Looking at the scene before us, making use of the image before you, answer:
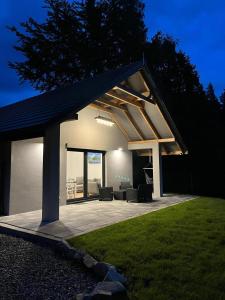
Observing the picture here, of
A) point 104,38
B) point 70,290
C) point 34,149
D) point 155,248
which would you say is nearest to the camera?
point 70,290

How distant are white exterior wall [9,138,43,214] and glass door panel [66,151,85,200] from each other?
157 cm

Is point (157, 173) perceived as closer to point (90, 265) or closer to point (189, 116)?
point (189, 116)

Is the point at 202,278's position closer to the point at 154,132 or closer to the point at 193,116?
the point at 154,132

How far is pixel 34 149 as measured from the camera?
794 centimetres

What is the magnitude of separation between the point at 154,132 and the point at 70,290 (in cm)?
877

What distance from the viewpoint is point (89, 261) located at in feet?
12.0

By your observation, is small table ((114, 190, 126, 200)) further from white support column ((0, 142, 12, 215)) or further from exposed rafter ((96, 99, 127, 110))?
white support column ((0, 142, 12, 215))

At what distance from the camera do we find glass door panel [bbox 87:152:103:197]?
1031 cm

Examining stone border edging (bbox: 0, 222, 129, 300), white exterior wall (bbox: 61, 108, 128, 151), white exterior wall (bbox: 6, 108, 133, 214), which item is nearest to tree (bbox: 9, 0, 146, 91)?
white exterior wall (bbox: 61, 108, 128, 151)

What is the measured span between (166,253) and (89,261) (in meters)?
1.33

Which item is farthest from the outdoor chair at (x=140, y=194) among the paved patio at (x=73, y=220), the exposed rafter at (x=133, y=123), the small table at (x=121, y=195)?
the exposed rafter at (x=133, y=123)

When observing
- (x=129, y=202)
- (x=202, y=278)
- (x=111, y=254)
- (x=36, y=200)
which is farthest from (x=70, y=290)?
(x=129, y=202)

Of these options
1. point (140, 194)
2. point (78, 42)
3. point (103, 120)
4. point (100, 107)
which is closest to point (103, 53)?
point (78, 42)

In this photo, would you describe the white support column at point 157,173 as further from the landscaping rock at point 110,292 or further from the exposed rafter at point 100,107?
the landscaping rock at point 110,292
